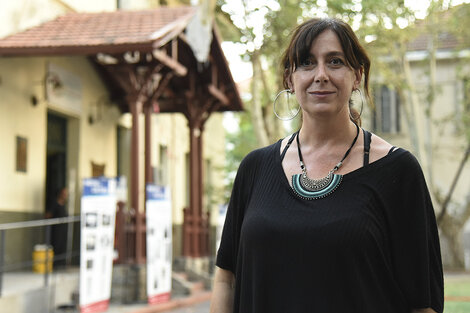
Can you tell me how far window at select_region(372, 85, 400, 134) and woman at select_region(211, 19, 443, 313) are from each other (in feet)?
111

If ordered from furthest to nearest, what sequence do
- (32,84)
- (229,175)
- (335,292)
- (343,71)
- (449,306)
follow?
(229,175), (32,84), (449,306), (343,71), (335,292)

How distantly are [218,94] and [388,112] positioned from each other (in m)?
17.6

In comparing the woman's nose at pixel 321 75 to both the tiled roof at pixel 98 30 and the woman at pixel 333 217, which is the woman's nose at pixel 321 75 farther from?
the tiled roof at pixel 98 30

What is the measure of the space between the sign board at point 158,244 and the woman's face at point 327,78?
1186 centimetres

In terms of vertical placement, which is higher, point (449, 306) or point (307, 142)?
point (307, 142)

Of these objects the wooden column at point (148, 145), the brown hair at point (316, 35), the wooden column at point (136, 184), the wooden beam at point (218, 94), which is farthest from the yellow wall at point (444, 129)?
the brown hair at point (316, 35)

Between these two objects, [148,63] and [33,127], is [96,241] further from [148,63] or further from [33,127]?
[148,63]

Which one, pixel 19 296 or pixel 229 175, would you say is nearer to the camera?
pixel 19 296

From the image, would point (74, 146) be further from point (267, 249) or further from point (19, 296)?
point (267, 249)

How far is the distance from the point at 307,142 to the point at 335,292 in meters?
0.53

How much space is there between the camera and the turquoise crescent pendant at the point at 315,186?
8.18ft

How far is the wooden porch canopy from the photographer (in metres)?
14.0

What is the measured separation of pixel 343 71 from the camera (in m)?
2.57

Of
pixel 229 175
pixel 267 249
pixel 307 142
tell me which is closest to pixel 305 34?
pixel 307 142
